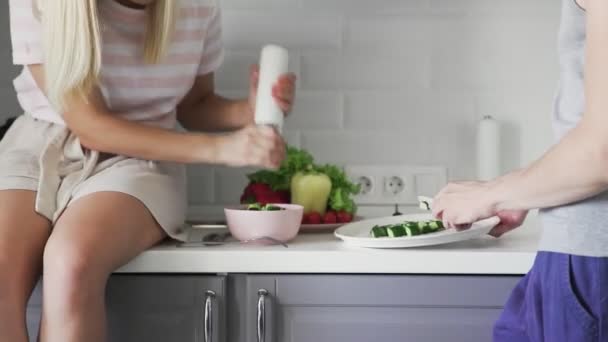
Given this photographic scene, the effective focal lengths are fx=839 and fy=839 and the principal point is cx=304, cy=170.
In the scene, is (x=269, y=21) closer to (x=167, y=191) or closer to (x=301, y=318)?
(x=167, y=191)

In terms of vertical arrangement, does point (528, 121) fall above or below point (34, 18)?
below

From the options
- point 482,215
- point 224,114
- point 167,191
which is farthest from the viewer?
point 224,114

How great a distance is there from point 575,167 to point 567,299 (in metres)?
0.14

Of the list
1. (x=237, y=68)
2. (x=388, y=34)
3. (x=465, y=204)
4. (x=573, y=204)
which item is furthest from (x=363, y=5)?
(x=573, y=204)

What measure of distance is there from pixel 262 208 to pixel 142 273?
23cm

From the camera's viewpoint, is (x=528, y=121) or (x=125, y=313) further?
(x=528, y=121)

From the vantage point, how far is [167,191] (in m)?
1.39

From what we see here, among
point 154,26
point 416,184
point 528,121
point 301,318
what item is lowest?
point 301,318

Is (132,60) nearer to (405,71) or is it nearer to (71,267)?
(71,267)

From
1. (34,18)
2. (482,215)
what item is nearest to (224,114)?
(34,18)

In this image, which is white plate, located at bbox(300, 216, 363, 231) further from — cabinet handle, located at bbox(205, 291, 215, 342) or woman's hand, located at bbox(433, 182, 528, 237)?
woman's hand, located at bbox(433, 182, 528, 237)

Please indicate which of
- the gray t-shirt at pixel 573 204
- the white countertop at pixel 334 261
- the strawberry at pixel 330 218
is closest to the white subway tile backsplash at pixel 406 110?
the strawberry at pixel 330 218

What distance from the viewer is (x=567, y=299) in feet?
2.91

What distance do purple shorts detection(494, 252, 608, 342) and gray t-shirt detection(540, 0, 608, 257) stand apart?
0.01m
